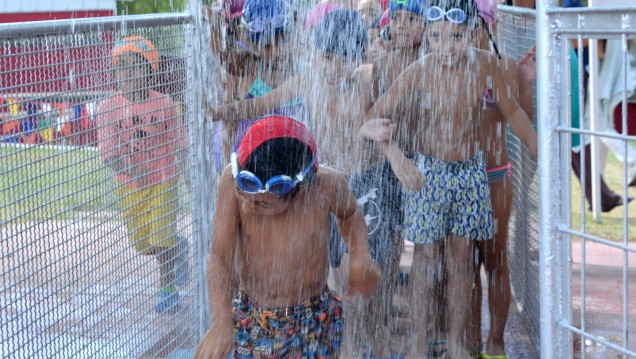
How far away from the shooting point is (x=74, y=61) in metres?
3.09

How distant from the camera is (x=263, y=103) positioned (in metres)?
4.49

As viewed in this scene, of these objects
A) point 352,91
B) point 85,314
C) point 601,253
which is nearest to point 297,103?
point 352,91

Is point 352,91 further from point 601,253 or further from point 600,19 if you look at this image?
point 601,253

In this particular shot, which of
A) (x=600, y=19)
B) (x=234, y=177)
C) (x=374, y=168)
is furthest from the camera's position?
(x=374, y=168)

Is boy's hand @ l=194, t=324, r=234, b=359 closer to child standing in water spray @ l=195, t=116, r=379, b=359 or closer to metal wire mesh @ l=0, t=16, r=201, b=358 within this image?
child standing in water spray @ l=195, t=116, r=379, b=359

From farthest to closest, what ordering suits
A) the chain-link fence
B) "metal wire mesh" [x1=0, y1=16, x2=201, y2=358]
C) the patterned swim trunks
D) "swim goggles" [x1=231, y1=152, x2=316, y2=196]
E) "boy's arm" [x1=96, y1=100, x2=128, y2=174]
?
the patterned swim trunks
"boy's arm" [x1=96, y1=100, x2=128, y2=174]
"swim goggles" [x1=231, y1=152, x2=316, y2=196]
"metal wire mesh" [x1=0, y1=16, x2=201, y2=358]
the chain-link fence

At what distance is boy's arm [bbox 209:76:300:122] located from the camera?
4.47 m

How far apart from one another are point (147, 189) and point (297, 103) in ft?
3.69

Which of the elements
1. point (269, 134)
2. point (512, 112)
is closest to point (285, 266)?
point (269, 134)

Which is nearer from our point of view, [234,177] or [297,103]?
[234,177]

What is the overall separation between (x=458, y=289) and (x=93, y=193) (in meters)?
1.90

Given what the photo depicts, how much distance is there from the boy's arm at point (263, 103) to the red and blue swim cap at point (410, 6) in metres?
0.67

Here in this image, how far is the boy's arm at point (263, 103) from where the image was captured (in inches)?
176

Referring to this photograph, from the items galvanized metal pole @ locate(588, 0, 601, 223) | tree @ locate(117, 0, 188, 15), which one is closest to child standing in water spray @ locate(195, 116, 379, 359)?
galvanized metal pole @ locate(588, 0, 601, 223)
